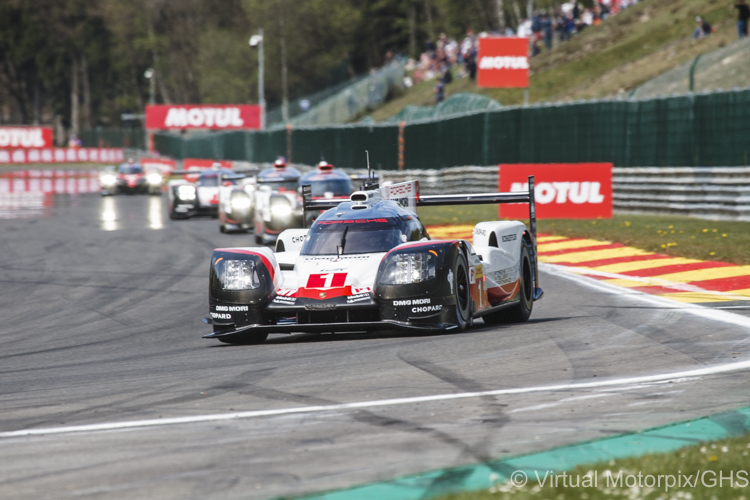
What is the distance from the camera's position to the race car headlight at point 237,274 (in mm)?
8992

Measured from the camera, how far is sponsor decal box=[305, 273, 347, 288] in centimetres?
880

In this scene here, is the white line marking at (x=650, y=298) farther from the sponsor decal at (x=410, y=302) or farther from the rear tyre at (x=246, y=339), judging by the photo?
the rear tyre at (x=246, y=339)

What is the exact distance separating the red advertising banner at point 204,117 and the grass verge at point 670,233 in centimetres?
4852

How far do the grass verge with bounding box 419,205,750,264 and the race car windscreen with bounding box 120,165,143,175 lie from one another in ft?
80.9

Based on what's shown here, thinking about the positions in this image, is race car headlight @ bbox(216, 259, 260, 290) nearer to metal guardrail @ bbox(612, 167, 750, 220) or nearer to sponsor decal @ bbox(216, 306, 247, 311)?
sponsor decal @ bbox(216, 306, 247, 311)

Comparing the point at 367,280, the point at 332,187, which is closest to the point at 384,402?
the point at 367,280

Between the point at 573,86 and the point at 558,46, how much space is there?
5.55m

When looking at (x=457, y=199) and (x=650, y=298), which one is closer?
(x=457, y=199)

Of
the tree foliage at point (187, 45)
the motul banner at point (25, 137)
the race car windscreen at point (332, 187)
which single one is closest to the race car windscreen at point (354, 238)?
the race car windscreen at point (332, 187)

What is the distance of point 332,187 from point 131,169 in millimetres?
26032

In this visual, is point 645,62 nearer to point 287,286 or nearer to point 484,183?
point 484,183

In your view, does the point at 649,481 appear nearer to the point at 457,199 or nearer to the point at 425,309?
the point at 425,309

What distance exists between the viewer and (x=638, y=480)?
427 cm

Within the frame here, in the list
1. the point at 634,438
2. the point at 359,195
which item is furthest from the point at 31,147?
the point at 634,438
